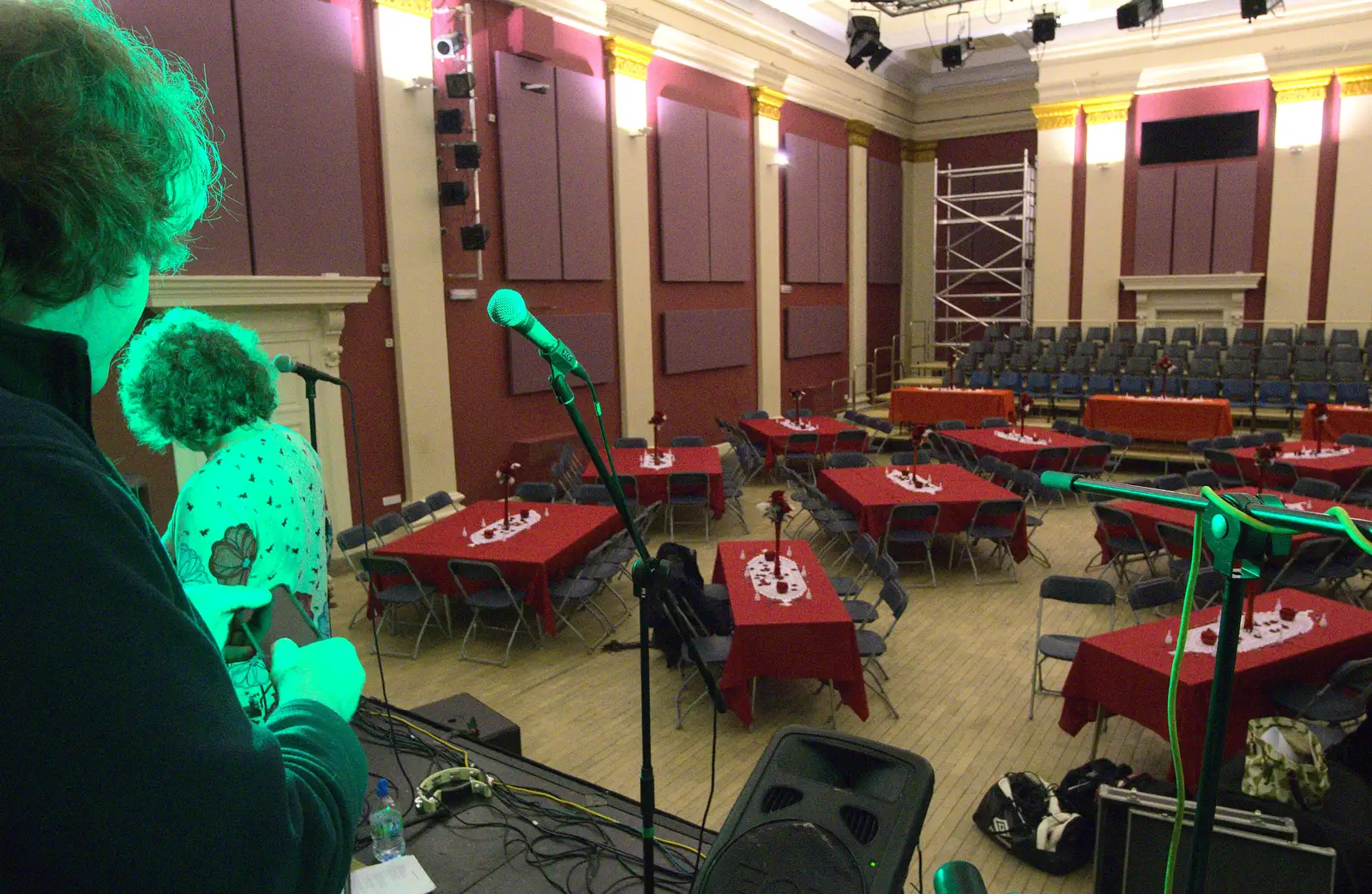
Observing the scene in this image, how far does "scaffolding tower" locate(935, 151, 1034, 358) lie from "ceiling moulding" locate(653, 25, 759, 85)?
521cm

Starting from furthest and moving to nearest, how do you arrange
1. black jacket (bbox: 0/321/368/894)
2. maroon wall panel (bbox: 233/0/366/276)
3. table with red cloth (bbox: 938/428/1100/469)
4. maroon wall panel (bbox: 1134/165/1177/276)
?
maroon wall panel (bbox: 1134/165/1177/276)
table with red cloth (bbox: 938/428/1100/469)
maroon wall panel (bbox: 233/0/366/276)
black jacket (bbox: 0/321/368/894)

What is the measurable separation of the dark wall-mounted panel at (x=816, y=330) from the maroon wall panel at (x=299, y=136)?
7788 mm

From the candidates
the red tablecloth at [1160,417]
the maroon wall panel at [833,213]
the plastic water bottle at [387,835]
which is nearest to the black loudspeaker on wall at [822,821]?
the plastic water bottle at [387,835]

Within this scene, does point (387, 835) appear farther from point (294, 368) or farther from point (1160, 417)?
point (1160, 417)

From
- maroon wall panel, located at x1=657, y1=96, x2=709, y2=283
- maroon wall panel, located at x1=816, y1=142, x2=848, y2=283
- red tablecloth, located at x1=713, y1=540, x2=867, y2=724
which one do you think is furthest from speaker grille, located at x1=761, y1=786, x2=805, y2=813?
maroon wall panel, located at x1=816, y1=142, x2=848, y2=283

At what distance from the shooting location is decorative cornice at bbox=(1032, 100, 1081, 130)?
50.3 ft

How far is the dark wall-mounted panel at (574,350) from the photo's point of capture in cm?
990

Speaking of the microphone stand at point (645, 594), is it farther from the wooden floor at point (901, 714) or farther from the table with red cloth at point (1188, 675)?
the table with red cloth at point (1188, 675)

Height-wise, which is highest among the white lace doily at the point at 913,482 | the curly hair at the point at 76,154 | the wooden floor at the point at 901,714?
the curly hair at the point at 76,154

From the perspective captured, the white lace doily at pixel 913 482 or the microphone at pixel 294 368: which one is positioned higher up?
the microphone at pixel 294 368

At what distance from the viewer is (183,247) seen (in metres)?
1.06

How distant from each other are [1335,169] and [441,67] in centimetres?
1319

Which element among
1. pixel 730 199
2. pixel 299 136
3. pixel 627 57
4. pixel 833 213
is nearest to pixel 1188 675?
pixel 299 136

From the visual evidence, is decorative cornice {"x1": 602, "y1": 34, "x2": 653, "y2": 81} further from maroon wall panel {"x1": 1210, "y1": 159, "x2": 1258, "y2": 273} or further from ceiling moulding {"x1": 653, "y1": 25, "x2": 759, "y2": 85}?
maroon wall panel {"x1": 1210, "y1": 159, "x2": 1258, "y2": 273}
